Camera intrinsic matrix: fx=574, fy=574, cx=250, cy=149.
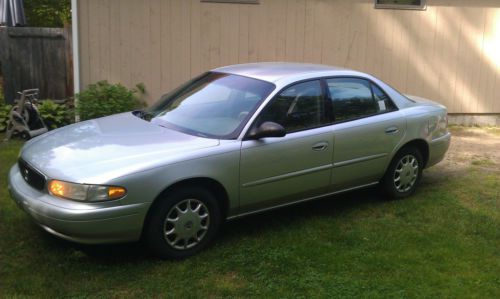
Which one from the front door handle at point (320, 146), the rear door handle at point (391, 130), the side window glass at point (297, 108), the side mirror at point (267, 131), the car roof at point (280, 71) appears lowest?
the front door handle at point (320, 146)

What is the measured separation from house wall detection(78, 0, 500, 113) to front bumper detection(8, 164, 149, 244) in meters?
5.29

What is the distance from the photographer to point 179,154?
4426 mm

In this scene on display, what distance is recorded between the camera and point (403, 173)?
19.9 feet

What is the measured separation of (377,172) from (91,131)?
282 centimetres

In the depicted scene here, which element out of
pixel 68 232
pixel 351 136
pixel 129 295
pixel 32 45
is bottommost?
pixel 129 295

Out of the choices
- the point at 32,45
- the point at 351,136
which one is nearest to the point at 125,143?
the point at 351,136

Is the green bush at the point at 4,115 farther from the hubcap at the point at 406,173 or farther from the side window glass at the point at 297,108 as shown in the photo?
the hubcap at the point at 406,173

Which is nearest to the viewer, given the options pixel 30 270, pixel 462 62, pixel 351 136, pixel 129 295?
pixel 129 295

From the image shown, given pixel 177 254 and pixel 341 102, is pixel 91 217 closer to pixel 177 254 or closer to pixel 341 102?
pixel 177 254

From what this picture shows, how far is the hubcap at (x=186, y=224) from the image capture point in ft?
14.5

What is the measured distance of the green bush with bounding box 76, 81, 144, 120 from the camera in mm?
8680

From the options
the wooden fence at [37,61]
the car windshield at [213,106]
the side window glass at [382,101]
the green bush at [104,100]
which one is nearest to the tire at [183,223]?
the car windshield at [213,106]

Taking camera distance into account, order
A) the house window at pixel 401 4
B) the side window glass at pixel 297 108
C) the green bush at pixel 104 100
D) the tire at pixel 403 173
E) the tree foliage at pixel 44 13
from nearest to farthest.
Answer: the side window glass at pixel 297 108
the tire at pixel 403 173
the green bush at pixel 104 100
the house window at pixel 401 4
the tree foliage at pixel 44 13

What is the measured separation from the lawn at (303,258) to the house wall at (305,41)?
3.95m
